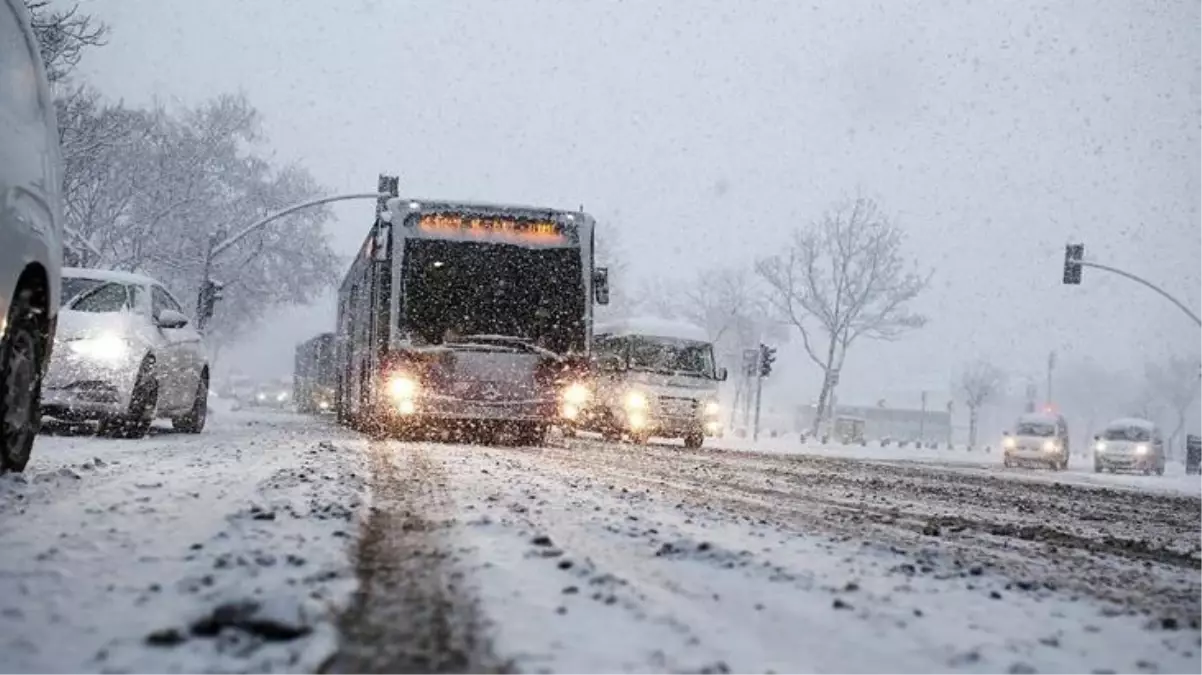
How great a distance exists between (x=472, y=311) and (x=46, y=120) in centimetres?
800

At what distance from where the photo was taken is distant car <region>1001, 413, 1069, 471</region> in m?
35.5

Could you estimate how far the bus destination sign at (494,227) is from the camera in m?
13.9

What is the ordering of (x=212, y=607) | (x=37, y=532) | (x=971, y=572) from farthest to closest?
(x=971, y=572) < (x=37, y=532) < (x=212, y=607)

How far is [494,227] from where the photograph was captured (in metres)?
14.0

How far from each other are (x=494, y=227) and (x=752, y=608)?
11.2 m

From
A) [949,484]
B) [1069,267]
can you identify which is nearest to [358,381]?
[949,484]

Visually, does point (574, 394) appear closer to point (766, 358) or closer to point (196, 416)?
point (196, 416)

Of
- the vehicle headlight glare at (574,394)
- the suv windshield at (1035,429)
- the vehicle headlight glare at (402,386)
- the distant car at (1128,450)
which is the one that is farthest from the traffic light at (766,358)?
the vehicle headlight glare at (402,386)

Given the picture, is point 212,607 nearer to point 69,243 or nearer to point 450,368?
point 450,368

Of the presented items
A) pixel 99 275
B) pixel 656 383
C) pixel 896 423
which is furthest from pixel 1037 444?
pixel 896 423

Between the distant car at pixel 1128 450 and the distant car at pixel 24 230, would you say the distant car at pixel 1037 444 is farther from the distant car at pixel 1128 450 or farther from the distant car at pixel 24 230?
the distant car at pixel 24 230

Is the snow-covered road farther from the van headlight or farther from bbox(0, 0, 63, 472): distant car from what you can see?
the van headlight

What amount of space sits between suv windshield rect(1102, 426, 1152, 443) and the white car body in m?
34.7

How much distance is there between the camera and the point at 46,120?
19.1 ft
